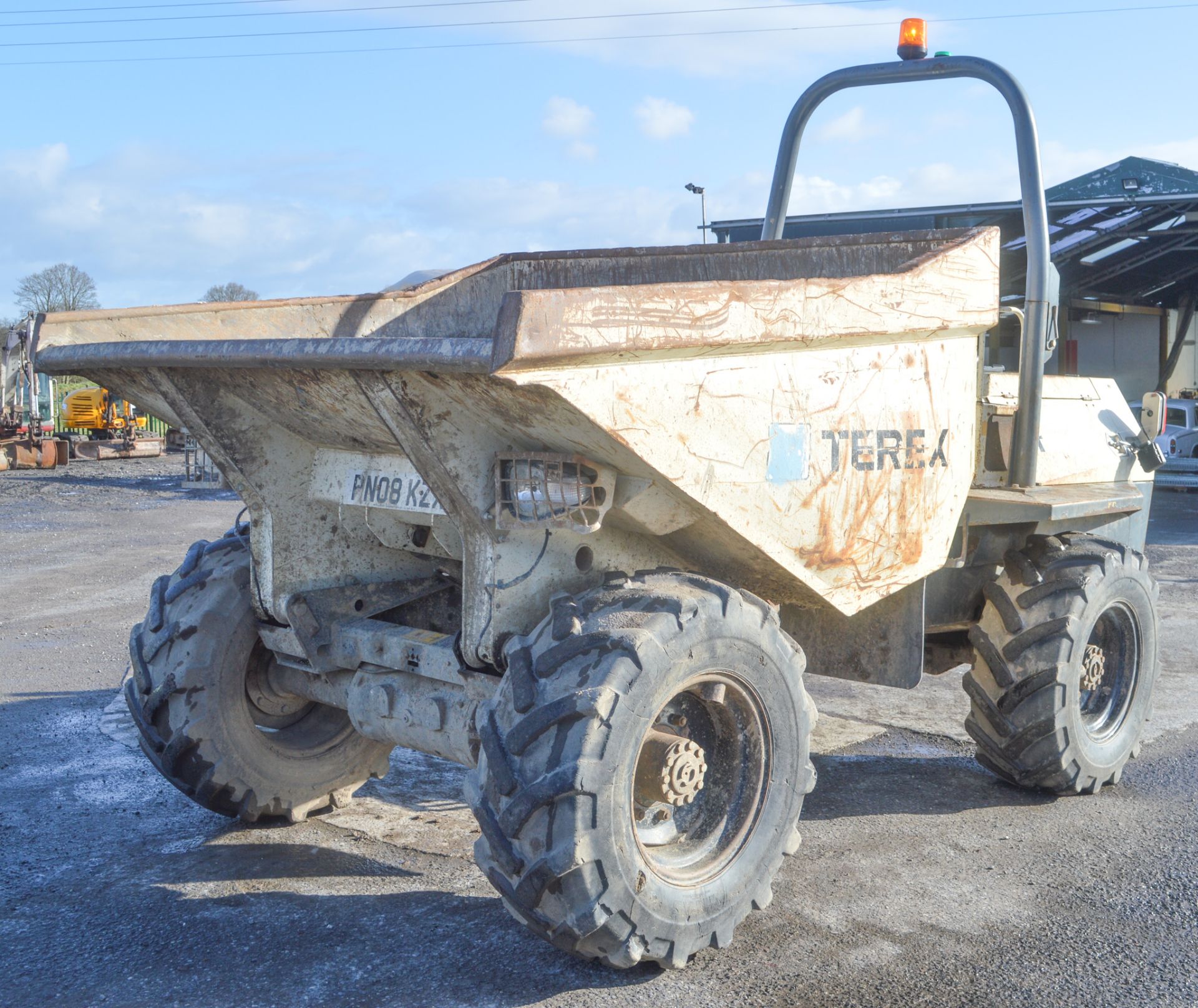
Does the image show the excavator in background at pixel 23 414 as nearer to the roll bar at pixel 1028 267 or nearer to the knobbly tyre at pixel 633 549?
the knobbly tyre at pixel 633 549

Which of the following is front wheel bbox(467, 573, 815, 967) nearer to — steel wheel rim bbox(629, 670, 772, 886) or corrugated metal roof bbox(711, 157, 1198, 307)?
steel wheel rim bbox(629, 670, 772, 886)

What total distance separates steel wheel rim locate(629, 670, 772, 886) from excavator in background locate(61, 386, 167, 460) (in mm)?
24732

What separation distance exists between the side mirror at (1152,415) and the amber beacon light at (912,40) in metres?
1.87

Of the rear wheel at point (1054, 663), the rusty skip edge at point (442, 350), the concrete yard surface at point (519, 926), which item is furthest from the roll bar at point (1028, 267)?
the concrete yard surface at point (519, 926)

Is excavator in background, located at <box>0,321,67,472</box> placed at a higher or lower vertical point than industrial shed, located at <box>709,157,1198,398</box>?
lower

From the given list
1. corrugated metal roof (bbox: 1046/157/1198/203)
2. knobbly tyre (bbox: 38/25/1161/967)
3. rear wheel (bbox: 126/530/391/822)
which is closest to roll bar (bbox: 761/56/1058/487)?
knobbly tyre (bbox: 38/25/1161/967)

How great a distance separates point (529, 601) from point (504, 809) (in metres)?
0.68

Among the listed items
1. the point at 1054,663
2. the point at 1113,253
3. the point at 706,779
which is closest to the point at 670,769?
the point at 706,779

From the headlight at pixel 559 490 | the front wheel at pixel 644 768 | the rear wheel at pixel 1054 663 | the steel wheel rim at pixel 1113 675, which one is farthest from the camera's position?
the steel wheel rim at pixel 1113 675

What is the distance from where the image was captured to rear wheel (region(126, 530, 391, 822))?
424cm

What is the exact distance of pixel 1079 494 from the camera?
16.1 feet

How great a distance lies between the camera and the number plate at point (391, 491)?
12.4ft

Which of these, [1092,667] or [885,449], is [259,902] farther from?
[1092,667]

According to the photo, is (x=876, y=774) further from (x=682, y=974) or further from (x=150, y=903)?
(x=150, y=903)
